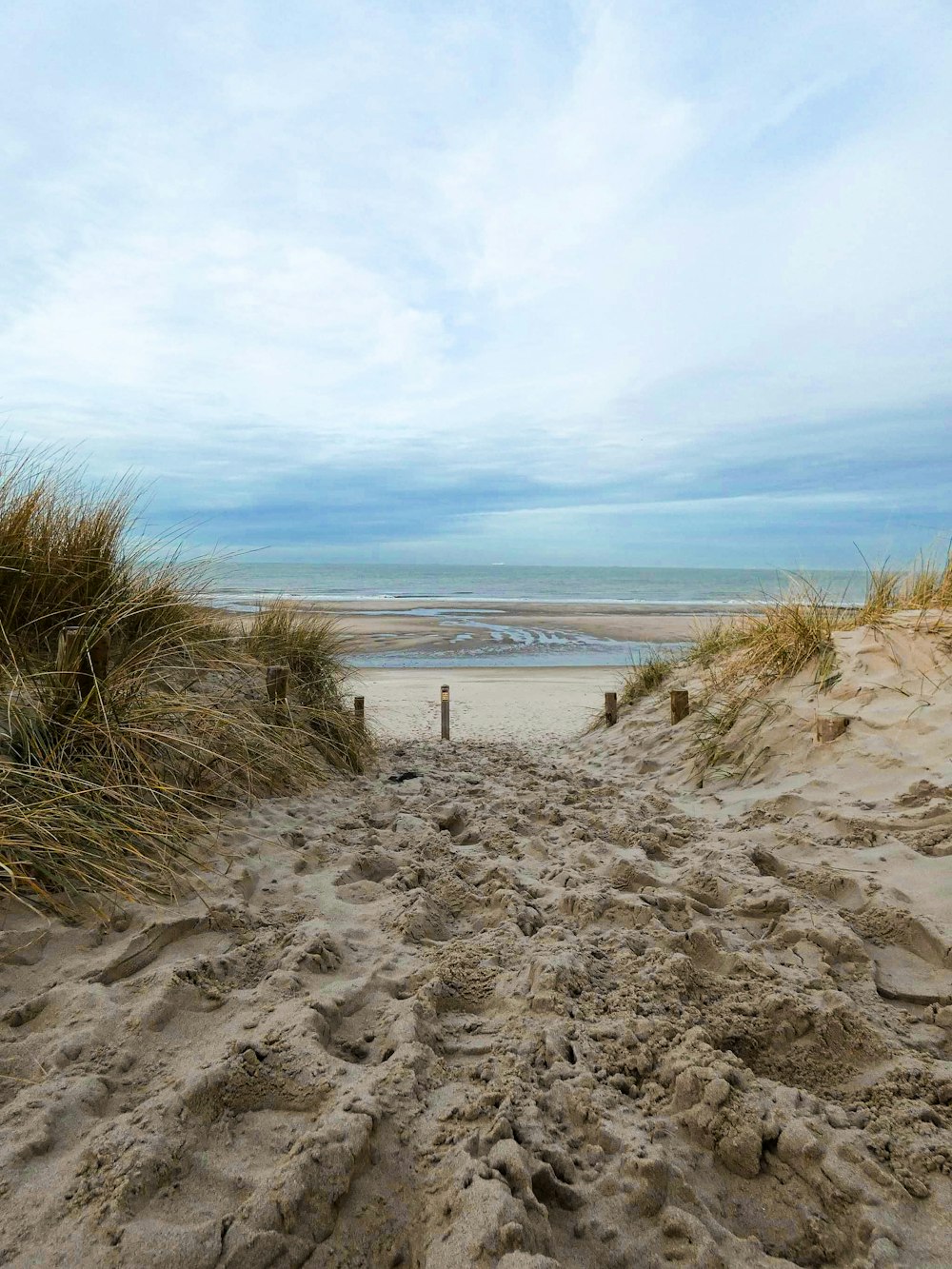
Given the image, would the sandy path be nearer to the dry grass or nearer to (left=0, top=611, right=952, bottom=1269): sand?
(left=0, top=611, right=952, bottom=1269): sand

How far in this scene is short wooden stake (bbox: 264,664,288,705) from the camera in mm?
5590

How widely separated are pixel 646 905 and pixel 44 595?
405 cm

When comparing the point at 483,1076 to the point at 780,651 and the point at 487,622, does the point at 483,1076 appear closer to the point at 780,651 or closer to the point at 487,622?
the point at 780,651

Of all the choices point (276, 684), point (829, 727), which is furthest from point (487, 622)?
point (829, 727)

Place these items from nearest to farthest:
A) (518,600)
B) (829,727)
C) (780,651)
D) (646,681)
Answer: (829,727) < (780,651) < (646,681) < (518,600)

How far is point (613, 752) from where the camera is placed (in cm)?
737

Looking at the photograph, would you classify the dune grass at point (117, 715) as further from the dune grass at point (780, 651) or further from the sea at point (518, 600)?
the dune grass at point (780, 651)

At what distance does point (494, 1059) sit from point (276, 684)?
406 centimetres

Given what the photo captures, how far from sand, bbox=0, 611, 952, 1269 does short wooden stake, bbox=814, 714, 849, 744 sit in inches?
53.2

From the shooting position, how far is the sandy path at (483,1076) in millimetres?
1489

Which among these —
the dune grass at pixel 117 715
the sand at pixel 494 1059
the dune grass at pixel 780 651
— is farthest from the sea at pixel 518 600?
the sand at pixel 494 1059

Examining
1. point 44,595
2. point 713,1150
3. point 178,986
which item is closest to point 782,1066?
point 713,1150

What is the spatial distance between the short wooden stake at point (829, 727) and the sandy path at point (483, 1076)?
2.14 meters

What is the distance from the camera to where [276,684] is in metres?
5.63
